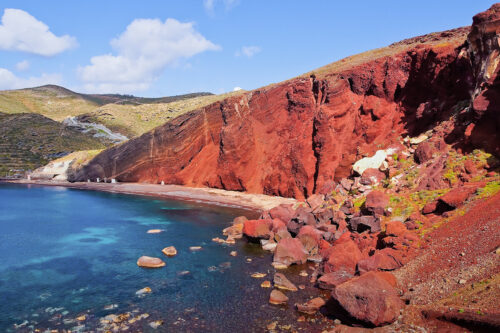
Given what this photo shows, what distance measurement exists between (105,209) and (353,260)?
4032 cm

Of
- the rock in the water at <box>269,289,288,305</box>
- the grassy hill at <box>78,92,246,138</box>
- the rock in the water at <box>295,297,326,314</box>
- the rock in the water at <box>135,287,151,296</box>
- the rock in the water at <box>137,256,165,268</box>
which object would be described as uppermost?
the grassy hill at <box>78,92,246,138</box>

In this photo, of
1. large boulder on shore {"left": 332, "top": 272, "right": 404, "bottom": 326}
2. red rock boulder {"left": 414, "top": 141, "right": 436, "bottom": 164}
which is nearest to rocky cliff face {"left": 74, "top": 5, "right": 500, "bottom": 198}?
red rock boulder {"left": 414, "top": 141, "right": 436, "bottom": 164}

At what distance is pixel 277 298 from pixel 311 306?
6.70ft

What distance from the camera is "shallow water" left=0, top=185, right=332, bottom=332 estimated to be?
18.7 meters

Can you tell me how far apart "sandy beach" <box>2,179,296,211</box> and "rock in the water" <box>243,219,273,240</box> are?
14.8 m

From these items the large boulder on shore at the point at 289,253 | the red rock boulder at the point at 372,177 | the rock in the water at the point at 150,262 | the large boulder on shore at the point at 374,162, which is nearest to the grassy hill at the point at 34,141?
the rock in the water at the point at 150,262

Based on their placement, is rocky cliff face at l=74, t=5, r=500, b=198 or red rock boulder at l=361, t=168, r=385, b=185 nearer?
rocky cliff face at l=74, t=5, r=500, b=198

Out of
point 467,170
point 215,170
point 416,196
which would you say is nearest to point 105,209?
point 215,170

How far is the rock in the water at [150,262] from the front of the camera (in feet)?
87.4

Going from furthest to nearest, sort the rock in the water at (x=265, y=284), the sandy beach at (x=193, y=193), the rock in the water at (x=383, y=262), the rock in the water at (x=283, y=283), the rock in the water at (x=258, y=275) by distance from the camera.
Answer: the sandy beach at (x=193, y=193)
the rock in the water at (x=258, y=275)
the rock in the water at (x=265, y=284)
the rock in the water at (x=283, y=283)
the rock in the water at (x=383, y=262)

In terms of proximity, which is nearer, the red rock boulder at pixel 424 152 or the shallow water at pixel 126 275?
the shallow water at pixel 126 275

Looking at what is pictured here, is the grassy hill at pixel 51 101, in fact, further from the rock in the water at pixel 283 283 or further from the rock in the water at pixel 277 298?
the rock in the water at pixel 277 298

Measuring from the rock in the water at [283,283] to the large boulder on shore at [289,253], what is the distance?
386cm

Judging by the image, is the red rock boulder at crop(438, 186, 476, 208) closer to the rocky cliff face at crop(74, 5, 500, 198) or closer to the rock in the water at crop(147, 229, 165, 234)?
the rocky cliff face at crop(74, 5, 500, 198)
